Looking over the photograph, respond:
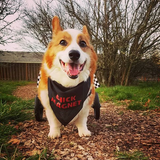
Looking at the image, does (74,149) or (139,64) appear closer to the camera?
(74,149)

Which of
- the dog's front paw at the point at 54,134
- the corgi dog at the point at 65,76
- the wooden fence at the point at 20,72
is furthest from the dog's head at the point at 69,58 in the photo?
the wooden fence at the point at 20,72

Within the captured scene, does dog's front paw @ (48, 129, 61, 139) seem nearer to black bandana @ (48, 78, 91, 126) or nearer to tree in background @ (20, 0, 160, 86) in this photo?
black bandana @ (48, 78, 91, 126)

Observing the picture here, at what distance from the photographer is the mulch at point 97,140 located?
1487 millimetres

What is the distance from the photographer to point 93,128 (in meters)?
2.13

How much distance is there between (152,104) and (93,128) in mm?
1815

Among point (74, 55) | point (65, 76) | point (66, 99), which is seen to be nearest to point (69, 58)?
point (74, 55)

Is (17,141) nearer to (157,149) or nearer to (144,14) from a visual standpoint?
(157,149)

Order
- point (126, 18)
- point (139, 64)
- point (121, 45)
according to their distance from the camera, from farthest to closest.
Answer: point (139, 64)
point (126, 18)
point (121, 45)

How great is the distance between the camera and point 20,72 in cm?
1284

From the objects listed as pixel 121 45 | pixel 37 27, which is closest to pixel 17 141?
pixel 121 45

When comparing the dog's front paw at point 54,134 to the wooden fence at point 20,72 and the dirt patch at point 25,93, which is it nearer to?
the dirt patch at point 25,93

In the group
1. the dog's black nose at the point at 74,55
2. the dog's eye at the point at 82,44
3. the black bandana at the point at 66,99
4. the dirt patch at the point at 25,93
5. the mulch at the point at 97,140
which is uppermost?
the dog's eye at the point at 82,44

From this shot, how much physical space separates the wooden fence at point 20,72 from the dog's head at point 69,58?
39.3ft

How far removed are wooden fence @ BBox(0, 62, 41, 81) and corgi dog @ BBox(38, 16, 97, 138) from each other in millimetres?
11861
